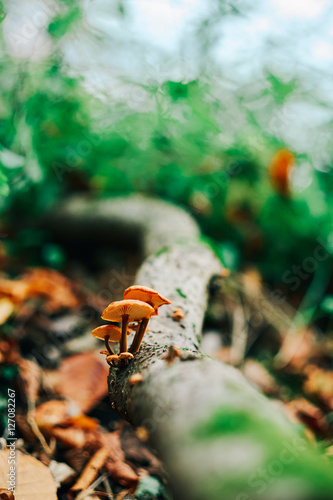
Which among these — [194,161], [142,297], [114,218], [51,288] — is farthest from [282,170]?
[142,297]

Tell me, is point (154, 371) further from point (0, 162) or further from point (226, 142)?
point (226, 142)

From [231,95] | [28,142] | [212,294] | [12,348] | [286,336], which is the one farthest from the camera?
[231,95]

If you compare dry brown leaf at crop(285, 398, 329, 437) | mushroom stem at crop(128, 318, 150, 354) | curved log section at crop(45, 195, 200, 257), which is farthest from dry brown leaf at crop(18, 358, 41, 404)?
dry brown leaf at crop(285, 398, 329, 437)

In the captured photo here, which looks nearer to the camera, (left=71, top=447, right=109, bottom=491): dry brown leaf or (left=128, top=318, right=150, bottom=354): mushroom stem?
(left=128, top=318, right=150, bottom=354): mushroom stem

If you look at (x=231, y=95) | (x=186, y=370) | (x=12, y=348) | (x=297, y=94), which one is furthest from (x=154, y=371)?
(x=297, y=94)

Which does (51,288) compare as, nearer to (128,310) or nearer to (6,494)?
(6,494)

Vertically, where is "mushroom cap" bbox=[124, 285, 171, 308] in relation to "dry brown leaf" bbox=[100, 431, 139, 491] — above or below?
above

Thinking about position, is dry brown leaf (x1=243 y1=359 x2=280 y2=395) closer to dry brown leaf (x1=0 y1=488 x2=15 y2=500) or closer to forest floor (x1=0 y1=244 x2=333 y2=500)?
forest floor (x1=0 y1=244 x2=333 y2=500)
